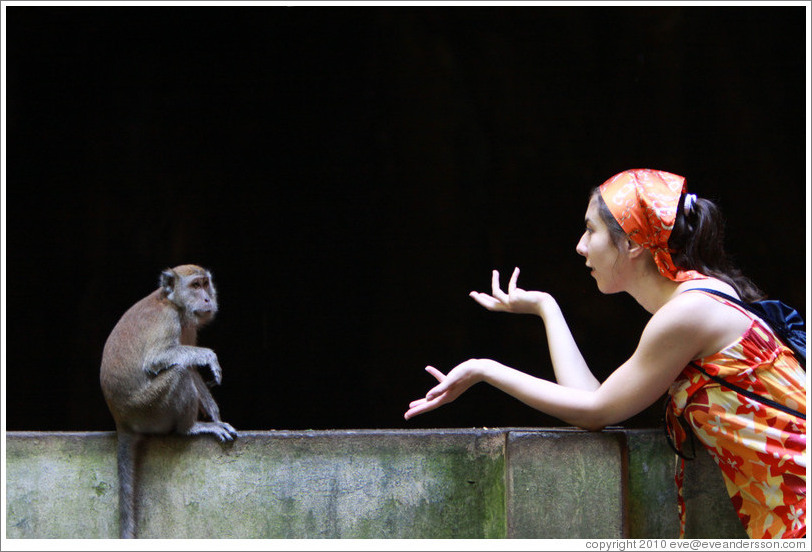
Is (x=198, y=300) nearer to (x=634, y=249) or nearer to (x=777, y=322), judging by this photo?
(x=634, y=249)

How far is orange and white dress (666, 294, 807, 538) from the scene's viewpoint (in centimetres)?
262

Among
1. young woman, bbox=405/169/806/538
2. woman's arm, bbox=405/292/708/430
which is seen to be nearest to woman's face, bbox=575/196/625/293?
young woman, bbox=405/169/806/538

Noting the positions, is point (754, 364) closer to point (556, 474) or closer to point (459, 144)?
point (556, 474)

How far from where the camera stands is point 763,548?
2.66m

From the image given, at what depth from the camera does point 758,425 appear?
8.71 ft

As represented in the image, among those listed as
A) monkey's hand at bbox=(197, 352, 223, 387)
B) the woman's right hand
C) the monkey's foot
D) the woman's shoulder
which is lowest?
the monkey's foot

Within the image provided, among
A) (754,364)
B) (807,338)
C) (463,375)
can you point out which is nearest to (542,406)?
(463,375)

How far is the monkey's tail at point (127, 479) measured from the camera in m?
3.35

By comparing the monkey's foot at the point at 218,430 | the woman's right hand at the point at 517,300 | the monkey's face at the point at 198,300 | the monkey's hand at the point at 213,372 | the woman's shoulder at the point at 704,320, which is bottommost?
the monkey's foot at the point at 218,430

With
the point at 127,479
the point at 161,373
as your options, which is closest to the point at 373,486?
the point at 127,479

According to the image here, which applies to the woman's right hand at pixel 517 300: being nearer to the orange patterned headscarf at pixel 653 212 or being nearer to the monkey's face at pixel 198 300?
the orange patterned headscarf at pixel 653 212

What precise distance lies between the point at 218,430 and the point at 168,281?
99cm

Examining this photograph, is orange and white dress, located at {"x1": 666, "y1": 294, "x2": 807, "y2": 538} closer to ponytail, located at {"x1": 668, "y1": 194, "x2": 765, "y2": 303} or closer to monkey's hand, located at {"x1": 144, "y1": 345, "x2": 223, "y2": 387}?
ponytail, located at {"x1": 668, "y1": 194, "x2": 765, "y2": 303}

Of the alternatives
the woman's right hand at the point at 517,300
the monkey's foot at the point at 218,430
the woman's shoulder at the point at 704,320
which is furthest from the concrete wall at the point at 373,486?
the woman's shoulder at the point at 704,320
